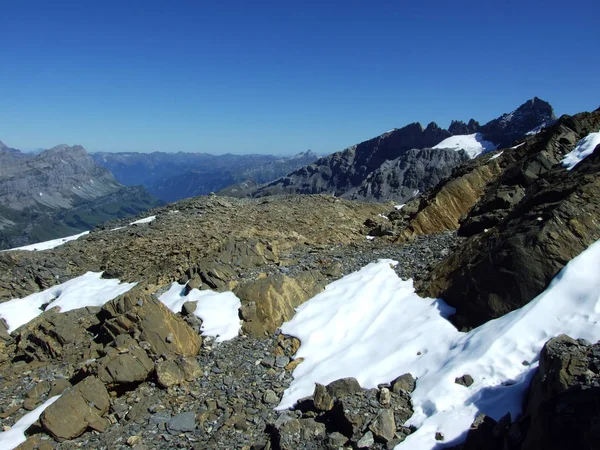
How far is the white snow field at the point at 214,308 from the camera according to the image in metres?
16.5

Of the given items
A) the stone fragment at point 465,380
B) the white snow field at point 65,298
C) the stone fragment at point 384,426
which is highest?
the white snow field at point 65,298

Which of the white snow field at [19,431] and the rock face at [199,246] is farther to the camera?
the rock face at [199,246]

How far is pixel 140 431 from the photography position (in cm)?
1191

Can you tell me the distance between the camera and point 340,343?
1509 centimetres

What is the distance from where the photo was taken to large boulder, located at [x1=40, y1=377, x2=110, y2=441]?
39.5 feet

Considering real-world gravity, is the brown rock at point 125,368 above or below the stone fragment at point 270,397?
above

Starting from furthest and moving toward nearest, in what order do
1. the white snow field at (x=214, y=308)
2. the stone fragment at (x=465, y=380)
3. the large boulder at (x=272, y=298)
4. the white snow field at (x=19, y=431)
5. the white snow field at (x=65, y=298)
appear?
the white snow field at (x=65, y=298) → the large boulder at (x=272, y=298) → the white snow field at (x=214, y=308) → the white snow field at (x=19, y=431) → the stone fragment at (x=465, y=380)

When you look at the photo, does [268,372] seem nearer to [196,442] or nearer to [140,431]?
[196,442]

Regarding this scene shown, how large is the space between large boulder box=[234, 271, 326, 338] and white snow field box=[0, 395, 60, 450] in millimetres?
7612

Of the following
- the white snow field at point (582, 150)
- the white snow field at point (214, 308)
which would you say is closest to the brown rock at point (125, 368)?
the white snow field at point (214, 308)

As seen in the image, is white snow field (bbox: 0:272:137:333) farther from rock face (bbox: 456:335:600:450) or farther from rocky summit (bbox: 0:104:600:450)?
rock face (bbox: 456:335:600:450)

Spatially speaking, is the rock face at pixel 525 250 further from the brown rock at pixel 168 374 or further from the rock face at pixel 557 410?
the brown rock at pixel 168 374

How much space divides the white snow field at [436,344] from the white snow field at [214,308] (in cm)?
239

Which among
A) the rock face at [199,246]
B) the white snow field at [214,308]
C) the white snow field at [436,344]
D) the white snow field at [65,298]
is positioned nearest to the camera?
Result: the white snow field at [436,344]
